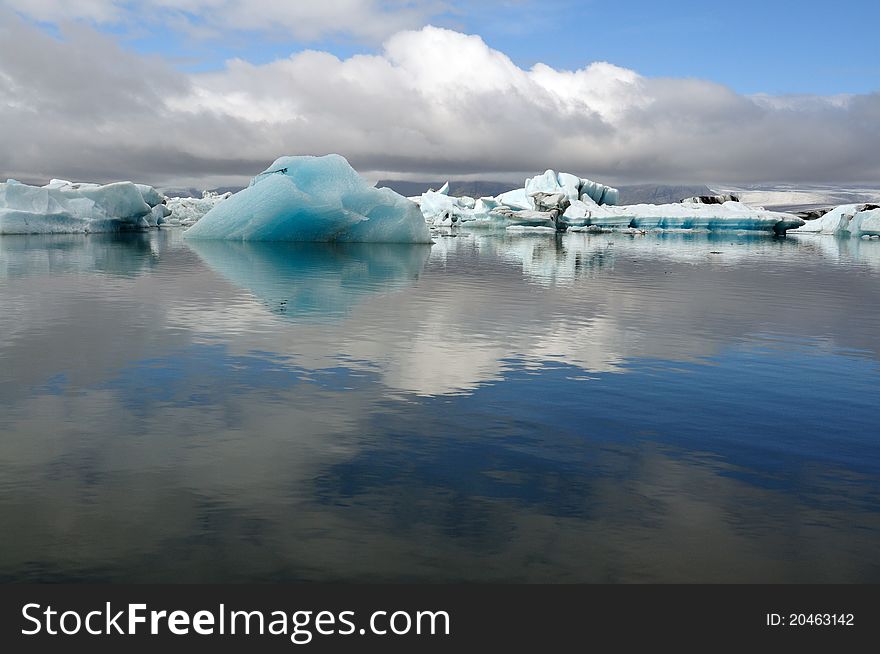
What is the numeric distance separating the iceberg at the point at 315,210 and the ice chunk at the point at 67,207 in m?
15.8

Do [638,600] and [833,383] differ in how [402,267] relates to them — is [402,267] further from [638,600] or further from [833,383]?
[638,600]

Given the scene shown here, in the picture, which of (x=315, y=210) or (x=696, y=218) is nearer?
(x=315, y=210)

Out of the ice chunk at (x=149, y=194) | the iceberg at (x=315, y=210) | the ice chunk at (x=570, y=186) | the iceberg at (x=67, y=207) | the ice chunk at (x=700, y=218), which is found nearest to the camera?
the iceberg at (x=315, y=210)

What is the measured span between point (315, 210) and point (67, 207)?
80.0 feet

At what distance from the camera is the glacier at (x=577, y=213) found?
6969cm

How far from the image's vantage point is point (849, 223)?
69.2 meters

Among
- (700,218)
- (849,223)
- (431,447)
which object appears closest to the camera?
(431,447)

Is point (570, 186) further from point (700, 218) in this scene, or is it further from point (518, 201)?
point (700, 218)

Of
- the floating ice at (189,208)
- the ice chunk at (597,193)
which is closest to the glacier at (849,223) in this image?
the ice chunk at (597,193)

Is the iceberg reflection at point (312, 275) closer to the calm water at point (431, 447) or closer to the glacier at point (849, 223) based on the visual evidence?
the calm water at point (431, 447)

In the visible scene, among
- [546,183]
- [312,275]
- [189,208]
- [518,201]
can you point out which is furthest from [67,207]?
[546,183]

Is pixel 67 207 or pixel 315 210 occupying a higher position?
pixel 67 207

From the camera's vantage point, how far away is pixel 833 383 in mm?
7398

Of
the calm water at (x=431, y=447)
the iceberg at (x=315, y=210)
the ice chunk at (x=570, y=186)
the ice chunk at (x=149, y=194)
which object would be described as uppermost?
the ice chunk at (x=570, y=186)
